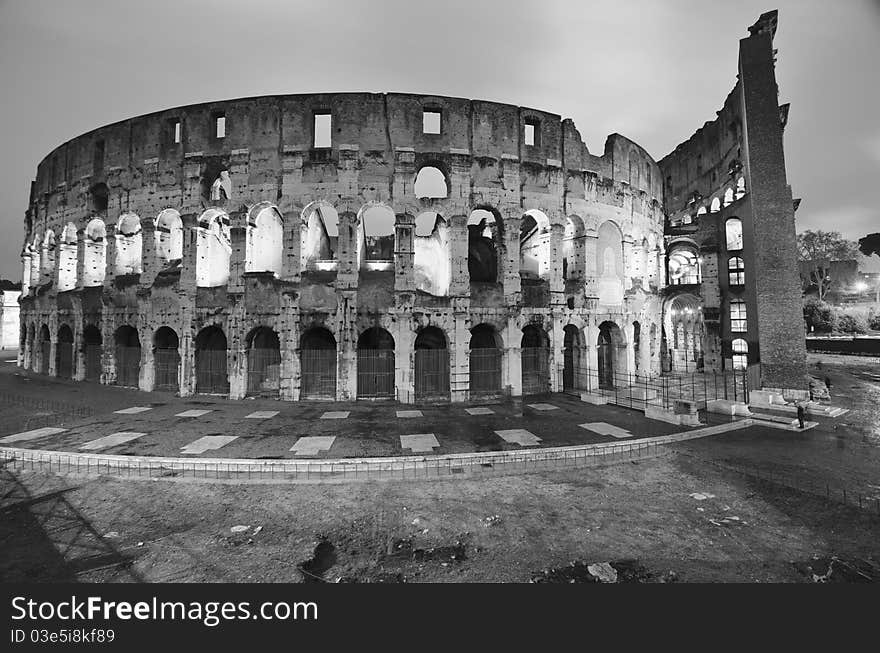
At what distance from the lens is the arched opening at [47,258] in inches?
918

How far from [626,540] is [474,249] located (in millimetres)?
17574

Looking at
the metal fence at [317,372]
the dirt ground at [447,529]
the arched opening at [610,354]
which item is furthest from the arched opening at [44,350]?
the arched opening at [610,354]

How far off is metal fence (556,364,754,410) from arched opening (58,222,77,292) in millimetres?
29138

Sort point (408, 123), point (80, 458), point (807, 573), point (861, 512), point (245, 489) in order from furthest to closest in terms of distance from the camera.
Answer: point (408, 123), point (80, 458), point (245, 489), point (861, 512), point (807, 573)

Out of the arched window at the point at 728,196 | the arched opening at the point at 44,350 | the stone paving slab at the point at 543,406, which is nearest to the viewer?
the stone paving slab at the point at 543,406

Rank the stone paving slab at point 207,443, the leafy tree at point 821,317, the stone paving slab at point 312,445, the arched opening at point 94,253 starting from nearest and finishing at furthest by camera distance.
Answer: the stone paving slab at point 312,445 < the stone paving slab at point 207,443 < the arched opening at point 94,253 < the leafy tree at point 821,317

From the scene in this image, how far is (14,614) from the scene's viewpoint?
12.4ft

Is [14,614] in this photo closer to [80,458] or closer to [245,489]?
[245,489]

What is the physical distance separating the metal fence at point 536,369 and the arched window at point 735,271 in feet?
55.0

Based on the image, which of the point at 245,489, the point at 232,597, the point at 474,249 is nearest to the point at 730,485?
the point at 232,597

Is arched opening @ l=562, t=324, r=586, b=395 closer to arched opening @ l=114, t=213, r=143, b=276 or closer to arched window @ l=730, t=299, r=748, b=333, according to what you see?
arched window @ l=730, t=299, r=748, b=333

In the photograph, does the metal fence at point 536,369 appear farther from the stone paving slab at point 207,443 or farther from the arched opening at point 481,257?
the stone paving slab at point 207,443

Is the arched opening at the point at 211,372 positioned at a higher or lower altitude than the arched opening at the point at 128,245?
lower

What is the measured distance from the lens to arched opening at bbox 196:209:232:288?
1816 centimetres
